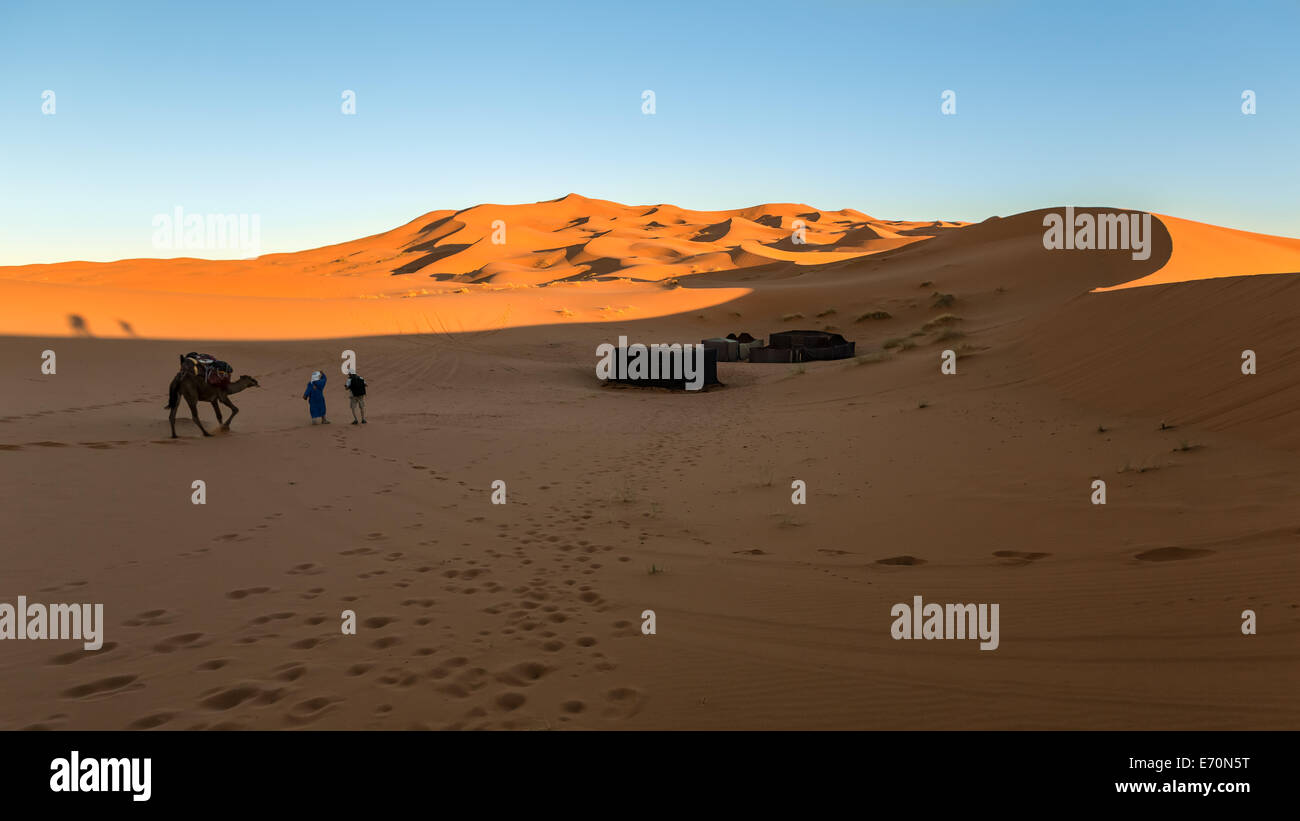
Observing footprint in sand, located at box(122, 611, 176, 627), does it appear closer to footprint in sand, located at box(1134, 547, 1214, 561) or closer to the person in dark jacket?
footprint in sand, located at box(1134, 547, 1214, 561)

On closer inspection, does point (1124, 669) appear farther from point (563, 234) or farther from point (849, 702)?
point (563, 234)

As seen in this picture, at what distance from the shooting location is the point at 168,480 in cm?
787

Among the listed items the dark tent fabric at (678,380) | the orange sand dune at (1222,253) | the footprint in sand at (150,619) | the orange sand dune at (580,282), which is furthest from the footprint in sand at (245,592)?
the orange sand dune at (1222,253)

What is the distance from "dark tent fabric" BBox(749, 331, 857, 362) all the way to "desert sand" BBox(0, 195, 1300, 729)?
25.8 feet

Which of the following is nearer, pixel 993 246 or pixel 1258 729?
pixel 1258 729

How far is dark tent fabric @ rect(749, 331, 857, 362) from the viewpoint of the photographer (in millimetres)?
25047

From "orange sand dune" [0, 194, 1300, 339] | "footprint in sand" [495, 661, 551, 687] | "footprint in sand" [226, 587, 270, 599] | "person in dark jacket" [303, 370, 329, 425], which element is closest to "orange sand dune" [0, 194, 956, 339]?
"orange sand dune" [0, 194, 1300, 339]

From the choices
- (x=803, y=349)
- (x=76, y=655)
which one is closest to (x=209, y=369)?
(x=76, y=655)

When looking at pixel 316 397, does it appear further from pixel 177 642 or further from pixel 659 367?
pixel 659 367

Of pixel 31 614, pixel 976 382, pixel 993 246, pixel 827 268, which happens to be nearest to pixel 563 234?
pixel 827 268

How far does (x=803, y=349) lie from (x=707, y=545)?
1981 centimetres

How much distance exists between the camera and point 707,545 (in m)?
6.33
